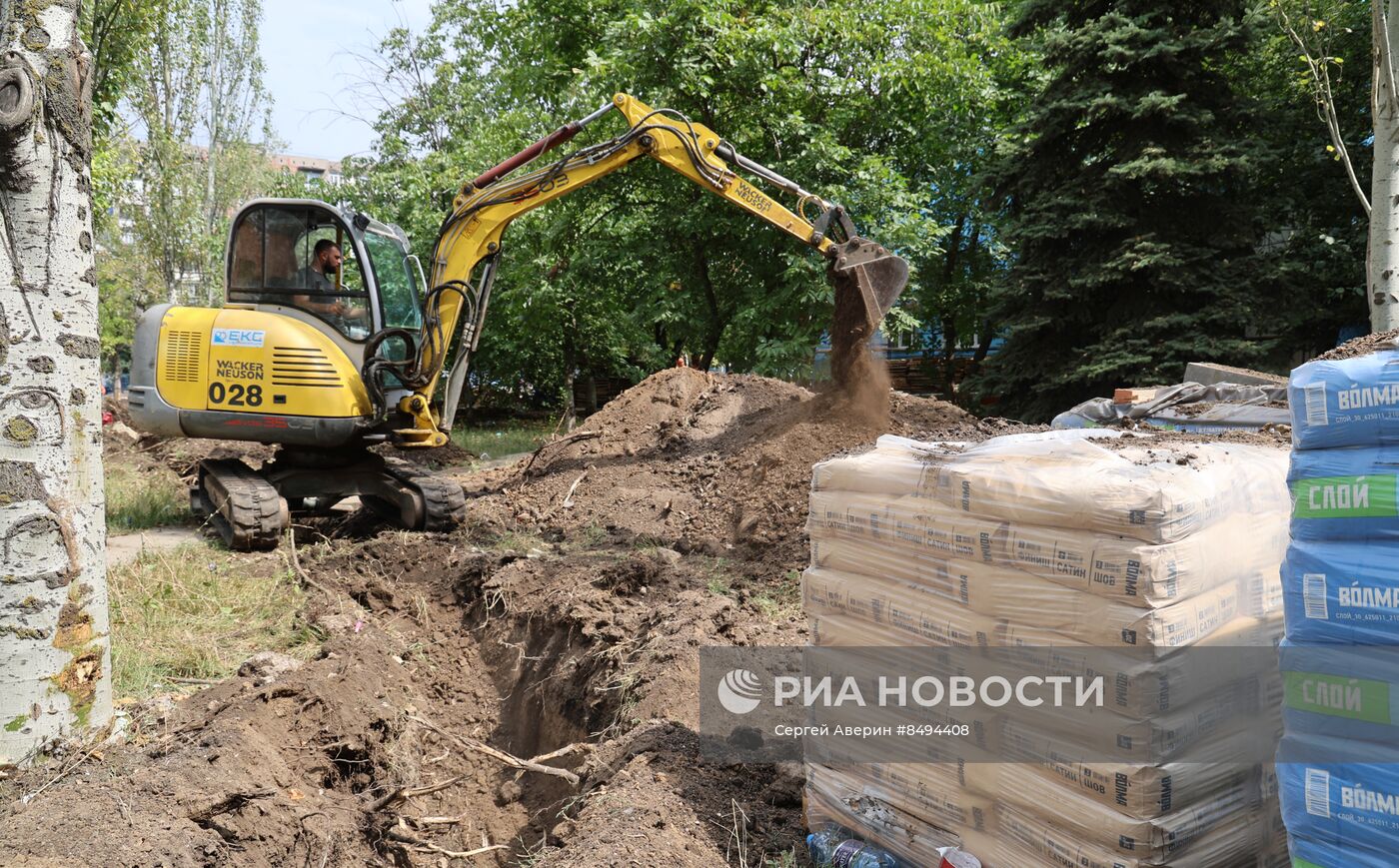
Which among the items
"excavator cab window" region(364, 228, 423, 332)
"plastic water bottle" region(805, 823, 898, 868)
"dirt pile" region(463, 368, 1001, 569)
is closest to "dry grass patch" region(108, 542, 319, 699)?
"excavator cab window" region(364, 228, 423, 332)

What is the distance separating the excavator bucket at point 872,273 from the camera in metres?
8.65

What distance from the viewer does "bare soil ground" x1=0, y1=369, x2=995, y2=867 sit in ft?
11.4

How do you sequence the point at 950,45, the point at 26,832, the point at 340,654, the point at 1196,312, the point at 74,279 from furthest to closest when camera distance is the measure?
1. the point at 950,45
2. the point at 1196,312
3. the point at 340,654
4. the point at 74,279
5. the point at 26,832

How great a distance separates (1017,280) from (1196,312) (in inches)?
88.5

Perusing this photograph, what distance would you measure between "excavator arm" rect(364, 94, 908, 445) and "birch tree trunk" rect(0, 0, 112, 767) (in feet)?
16.1

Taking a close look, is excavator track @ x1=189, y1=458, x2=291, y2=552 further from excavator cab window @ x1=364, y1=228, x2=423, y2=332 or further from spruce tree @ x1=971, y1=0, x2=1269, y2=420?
spruce tree @ x1=971, y1=0, x2=1269, y2=420

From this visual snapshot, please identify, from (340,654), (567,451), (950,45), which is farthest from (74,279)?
(950,45)

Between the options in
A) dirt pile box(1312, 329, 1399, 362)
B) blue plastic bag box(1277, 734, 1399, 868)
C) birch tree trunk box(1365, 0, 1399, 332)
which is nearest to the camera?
blue plastic bag box(1277, 734, 1399, 868)

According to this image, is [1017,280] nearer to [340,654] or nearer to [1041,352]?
[1041,352]

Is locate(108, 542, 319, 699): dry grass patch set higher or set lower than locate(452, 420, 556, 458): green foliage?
lower

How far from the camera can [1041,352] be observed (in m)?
12.5

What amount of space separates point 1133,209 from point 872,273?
5.33m

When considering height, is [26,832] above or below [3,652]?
below

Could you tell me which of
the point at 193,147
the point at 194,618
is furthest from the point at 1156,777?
the point at 193,147
